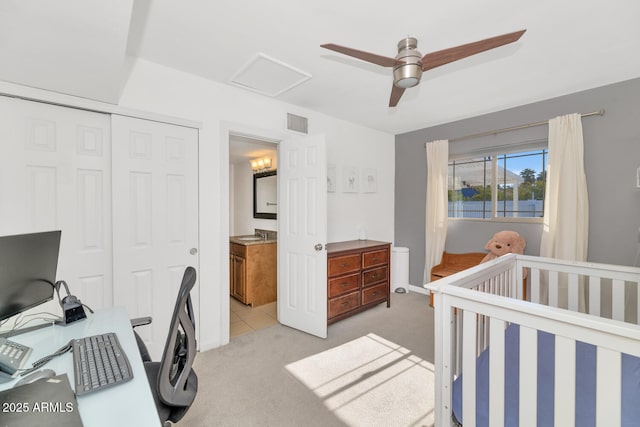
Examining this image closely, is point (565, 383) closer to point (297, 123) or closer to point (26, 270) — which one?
point (26, 270)

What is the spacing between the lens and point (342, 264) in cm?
308

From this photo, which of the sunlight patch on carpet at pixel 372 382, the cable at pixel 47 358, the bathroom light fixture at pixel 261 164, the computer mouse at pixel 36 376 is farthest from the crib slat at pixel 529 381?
the bathroom light fixture at pixel 261 164

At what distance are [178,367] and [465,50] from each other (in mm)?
2217

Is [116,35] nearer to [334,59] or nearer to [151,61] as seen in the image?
[151,61]

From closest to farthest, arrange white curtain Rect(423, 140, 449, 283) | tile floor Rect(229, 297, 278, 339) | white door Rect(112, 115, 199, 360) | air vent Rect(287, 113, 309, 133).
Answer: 1. white door Rect(112, 115, 199, 360)
2. tile floor Rect(229, 297, 278, 339)
3. air vent Rect(287, 113, 309, 133)
4. white curtain Rect(423, 140, 449, 283)

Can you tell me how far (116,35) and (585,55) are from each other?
3.25 metres

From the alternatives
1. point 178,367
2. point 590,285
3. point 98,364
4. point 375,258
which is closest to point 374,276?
point 375,258

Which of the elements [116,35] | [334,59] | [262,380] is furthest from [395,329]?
[116,35]

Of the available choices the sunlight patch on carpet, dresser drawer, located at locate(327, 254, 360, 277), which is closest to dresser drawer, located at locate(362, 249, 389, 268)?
dresser drawer, located at locate(327, 254, 360, 277)

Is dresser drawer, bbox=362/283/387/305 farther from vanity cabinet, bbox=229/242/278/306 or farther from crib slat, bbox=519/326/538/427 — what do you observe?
crib slat, bbox=519/326/538/427

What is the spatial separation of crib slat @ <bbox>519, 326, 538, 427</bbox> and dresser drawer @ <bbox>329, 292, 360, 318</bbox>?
2.03 metres

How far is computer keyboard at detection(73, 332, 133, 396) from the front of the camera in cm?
91

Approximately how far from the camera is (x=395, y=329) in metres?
2.95

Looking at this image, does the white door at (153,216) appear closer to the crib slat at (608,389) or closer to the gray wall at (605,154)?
the crib slat at (608,389)
